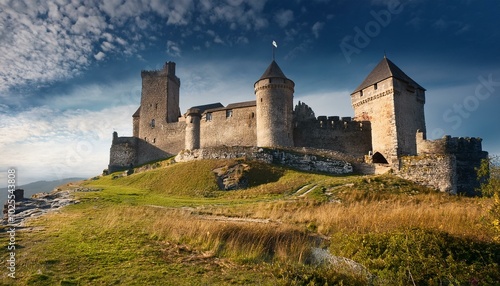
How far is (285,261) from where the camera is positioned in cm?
962

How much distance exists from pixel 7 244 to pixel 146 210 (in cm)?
761

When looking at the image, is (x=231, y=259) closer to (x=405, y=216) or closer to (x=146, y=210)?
(x=405, y=216)

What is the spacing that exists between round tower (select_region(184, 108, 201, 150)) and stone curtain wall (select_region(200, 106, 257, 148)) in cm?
72

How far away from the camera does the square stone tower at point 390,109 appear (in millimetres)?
39875

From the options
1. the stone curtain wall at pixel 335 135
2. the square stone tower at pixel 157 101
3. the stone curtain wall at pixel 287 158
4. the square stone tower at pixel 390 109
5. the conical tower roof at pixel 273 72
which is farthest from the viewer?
the square stone tower at pixel 157 101

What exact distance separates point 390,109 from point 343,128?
23.1 feet

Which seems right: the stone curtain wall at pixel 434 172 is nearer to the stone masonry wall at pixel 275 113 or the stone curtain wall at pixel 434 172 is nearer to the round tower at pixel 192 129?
the stone masonry wall at pixel 275 113

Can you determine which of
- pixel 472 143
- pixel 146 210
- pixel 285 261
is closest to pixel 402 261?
pixel 285 261

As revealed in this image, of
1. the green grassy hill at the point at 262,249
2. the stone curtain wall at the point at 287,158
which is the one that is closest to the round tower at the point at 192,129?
the stone curtain wall at the point at 287,158

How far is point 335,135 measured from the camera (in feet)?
150

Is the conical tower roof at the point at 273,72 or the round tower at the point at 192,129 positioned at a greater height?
the conical tower roof at the point at 273,72

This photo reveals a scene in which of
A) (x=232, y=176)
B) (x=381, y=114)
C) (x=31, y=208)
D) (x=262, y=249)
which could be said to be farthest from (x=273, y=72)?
(x=262, y=249)

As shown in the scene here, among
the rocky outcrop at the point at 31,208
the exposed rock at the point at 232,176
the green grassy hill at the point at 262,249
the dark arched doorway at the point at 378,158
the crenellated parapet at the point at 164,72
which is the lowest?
the green grassy hill at the point at 262,249

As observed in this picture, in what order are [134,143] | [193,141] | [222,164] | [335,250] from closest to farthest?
[335,250] → [222,164] → [193,141] → [134,143]
